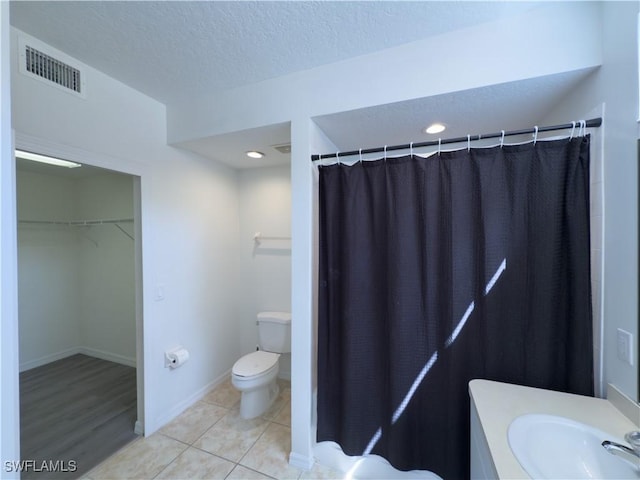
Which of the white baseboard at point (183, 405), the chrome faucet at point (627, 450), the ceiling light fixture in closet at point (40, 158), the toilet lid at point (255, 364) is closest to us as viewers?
the chrome faucet at point (627, 450)

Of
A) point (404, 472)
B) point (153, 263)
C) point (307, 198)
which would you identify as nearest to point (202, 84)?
point (307, 198)

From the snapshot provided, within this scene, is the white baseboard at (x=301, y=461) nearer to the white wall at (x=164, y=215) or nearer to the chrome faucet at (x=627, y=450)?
the white wall at (x=164, y=215)

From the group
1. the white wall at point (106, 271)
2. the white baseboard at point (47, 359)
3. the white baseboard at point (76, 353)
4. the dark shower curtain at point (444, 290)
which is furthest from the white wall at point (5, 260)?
the white baseboard at point (47, 359)

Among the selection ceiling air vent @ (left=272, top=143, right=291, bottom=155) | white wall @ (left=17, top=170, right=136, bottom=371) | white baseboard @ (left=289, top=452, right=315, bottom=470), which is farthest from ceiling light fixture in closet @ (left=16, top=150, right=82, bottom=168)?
white baseboard @ (left=289, top=452, right=315, bottom=470)

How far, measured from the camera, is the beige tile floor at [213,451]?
5.32 ft

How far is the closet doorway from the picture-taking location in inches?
105

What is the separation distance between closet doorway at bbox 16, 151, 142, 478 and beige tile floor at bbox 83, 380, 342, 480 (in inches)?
28.2

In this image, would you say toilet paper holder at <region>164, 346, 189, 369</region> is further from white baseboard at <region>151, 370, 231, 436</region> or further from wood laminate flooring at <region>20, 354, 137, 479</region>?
wood laminate flooring at <region>20, 354, 137, 479</region>

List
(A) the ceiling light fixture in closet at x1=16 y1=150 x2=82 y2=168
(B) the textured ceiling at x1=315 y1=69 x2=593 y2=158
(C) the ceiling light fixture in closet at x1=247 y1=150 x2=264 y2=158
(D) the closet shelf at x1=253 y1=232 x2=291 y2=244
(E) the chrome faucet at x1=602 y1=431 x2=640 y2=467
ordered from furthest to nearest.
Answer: (D) the closet shelf at x1=253 y1=232 x2=291 y2=244 → (C) the ceiling light fixture in closet at x1=247 y1=150 x2=264 y2=158 → (A) the ceiling light fixture in closet at x1=16 y1=150 x2=82 y2=168 → (B) the textured ceiling at x1=315 y1=69 x2=593 y2=158 → (E) the chrome faucet at x1=602 y1=431 x2=640 y2=467

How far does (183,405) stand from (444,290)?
7.72 feet

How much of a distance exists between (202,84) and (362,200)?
4.60 ft

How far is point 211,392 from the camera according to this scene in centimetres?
254

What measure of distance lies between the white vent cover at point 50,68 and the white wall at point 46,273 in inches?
86.8

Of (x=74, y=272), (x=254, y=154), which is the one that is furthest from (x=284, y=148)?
(x=74, y=272)
